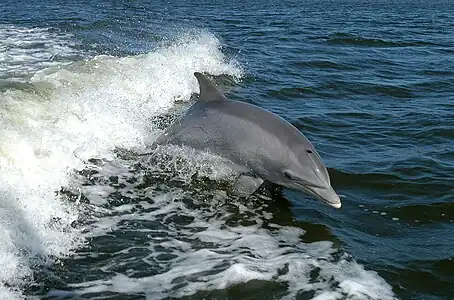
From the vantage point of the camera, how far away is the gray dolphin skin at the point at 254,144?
745 centimetres

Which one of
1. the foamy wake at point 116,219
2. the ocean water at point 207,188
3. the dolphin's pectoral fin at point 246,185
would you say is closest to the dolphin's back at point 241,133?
the dolphin's pectoral fin at point 246,185

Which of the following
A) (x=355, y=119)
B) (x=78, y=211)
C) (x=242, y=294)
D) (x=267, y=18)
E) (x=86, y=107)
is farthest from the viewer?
(x=267, y=18)

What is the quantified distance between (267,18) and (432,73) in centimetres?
1479

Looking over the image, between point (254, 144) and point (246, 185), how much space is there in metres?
0.57

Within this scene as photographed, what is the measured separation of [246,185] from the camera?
7887 millimetres

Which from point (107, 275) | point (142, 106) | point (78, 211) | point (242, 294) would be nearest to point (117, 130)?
point (142, 106)

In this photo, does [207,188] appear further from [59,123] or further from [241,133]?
[59,123]

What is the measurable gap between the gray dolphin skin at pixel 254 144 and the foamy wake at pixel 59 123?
1.75 meters

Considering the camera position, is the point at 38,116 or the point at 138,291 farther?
the point at 38,116

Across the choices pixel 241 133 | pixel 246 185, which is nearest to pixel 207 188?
pixel 246 185

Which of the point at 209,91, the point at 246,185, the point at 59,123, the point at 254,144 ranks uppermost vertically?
the point at 209,91

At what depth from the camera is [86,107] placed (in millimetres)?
10922

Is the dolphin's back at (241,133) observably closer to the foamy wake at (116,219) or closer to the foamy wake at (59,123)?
the foamy wake at (116,219)

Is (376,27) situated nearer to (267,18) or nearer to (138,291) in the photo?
(267,18)
